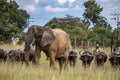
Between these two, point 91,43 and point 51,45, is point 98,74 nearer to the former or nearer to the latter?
point 51,45

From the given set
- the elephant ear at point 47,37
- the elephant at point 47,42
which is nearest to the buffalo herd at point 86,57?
the elephant at point 47,42

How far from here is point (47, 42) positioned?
16.1m

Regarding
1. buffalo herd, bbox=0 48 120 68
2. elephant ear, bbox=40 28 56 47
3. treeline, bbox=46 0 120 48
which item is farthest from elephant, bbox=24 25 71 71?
treeline, bbox=46 0 120 48

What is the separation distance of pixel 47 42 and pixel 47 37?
0.69 feet

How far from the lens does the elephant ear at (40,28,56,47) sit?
1591 cm

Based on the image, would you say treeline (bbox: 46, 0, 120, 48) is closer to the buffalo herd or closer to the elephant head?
the buffalo herd

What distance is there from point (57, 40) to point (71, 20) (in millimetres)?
54467

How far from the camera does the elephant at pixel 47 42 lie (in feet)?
51.7

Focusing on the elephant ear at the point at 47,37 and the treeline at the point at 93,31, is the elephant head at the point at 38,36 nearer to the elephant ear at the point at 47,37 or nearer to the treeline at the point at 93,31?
the elephant ear at the point at 47,37

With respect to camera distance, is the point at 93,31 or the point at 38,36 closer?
the point at 38,36

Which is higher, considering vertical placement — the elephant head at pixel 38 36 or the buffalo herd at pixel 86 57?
the elephant head at pixel 38 36

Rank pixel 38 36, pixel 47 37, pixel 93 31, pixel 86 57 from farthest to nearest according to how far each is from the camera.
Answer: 1. pixel 93 31
2. pixel 86 57
3. pixel 47 37
4. pixel 38 36

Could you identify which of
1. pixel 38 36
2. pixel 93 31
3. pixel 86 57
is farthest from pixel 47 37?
pixel 93 31

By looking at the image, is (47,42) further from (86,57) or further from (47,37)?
(86,57)
